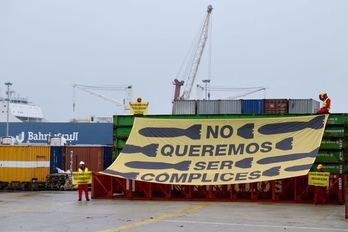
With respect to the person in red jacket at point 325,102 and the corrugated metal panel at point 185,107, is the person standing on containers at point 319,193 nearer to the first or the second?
the person in red jacket at point 325,102

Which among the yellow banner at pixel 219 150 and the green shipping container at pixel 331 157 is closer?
the yellow banner at pixel 219 150

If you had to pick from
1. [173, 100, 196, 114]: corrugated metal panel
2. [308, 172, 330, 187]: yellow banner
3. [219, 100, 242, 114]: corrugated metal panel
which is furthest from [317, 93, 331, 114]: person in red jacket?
[173, 100, 196, 114]: corrugated metal panel

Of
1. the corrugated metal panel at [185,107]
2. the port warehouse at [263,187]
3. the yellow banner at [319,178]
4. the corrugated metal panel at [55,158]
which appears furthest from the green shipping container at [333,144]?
the corrugated metal panel at [55,158]

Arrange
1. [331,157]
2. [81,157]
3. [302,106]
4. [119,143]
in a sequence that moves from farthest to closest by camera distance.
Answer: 1. [81,157]
2. [302,106]
3. [119,143]
4. [331,157]

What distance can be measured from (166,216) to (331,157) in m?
9.99

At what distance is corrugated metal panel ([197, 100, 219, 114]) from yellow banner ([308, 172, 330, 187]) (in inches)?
442

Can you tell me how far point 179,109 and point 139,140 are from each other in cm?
796

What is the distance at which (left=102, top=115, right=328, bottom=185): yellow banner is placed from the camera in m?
24.7

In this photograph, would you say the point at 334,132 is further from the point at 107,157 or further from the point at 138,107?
the point at 107,157

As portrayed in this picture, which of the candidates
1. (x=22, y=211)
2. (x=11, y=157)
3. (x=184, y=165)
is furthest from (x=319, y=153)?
(x=11, y=157)

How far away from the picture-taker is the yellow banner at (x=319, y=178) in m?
23.8

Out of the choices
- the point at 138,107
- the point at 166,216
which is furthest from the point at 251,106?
the point at 166,216

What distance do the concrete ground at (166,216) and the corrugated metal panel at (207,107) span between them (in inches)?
403

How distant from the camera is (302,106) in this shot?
34.5 metres
